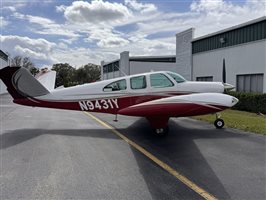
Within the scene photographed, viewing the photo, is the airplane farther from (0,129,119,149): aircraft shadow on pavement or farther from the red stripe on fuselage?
(0,129,119,149): aircraft shadow on pavement

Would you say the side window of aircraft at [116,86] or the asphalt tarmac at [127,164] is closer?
the asphalt tarmac at [127,164]

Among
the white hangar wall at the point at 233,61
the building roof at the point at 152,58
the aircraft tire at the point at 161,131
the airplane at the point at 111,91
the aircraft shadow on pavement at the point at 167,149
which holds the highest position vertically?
the building roof at the point at 152,58

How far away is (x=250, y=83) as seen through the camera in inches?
835

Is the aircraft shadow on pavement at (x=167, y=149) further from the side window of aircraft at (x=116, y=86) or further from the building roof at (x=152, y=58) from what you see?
the building roof at (x=152, y=58)

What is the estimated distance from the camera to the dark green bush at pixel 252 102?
58.7ft

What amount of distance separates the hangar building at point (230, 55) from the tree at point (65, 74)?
63.6 meters

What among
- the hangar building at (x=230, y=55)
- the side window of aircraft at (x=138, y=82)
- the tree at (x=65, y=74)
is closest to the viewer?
the side window of aircraft at (x=138, y=82)

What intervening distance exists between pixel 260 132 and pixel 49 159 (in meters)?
6.71

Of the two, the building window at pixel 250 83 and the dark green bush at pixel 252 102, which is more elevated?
the building window at pixel 250 83

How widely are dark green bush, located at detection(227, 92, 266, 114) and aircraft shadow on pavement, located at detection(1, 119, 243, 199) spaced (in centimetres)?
787

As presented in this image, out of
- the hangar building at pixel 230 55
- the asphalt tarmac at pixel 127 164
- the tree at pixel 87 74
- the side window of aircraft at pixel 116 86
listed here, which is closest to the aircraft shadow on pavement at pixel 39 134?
the asphalt tarmac at pixel 127 164

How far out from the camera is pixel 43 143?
27.6 feet

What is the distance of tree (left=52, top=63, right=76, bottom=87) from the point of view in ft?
302

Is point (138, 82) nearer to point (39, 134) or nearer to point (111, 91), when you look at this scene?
point (111, 91)
